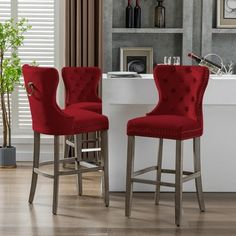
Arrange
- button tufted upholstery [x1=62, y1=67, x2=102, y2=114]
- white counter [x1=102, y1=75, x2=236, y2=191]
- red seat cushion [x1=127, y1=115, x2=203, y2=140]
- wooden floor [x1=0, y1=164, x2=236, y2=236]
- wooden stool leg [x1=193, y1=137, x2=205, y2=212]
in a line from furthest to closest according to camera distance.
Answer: button tufted upholstery [x1=62, y1=67, x2=102, y2=114]
white counter [x1=102, y1=75, x2=236, y2=191]
wooden stool leg [x1=193, y1=137, x2=205, y2=212]
red seat cushion [x1=127, y1=115, x2=203, y2=140]
wooden floor [x1=0, y1=164, x2=236, y2=236]

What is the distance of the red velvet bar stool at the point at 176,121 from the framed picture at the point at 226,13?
2.31 meters

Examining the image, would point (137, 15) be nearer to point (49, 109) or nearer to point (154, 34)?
point (154, 34)

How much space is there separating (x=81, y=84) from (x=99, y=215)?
1.70m

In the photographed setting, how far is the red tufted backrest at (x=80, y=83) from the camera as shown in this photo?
21.6 feet

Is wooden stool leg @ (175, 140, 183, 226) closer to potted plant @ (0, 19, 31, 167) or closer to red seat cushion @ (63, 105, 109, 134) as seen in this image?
red seat cushion @ (63, 105, 109, 134)

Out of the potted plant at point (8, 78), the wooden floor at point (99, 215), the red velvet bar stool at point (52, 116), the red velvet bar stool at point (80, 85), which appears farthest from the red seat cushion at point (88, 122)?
the potted plant at point (8, 78)

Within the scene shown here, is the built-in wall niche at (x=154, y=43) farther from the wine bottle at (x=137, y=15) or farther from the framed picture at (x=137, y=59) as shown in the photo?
the wine bottle at (x=137, y=15)

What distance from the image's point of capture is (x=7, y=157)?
716 cm

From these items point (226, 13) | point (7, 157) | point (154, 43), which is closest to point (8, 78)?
point (7, 157)

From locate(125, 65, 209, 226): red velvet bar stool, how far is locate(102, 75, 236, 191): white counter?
1.04 ft

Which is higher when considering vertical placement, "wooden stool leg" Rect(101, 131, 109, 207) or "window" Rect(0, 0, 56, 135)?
"window" Rect(0, 0, 56, 135)

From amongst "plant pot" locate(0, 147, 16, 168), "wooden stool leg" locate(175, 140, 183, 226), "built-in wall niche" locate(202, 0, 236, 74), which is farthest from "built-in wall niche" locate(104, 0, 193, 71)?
"wooden stool leg" locate(175, 140, 183, 226)

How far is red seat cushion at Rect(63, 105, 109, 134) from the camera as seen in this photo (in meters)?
5.38

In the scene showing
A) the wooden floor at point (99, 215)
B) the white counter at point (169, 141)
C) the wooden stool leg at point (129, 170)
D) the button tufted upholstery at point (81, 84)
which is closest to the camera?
the wooden floor at point (99, 215)
